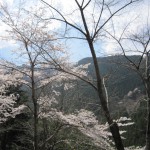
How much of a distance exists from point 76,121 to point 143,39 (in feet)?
9.77

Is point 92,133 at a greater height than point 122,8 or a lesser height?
lesser

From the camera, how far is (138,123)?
90938 mm

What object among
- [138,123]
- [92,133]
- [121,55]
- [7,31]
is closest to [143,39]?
[121,55]

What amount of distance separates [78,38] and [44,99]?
6.08 metres

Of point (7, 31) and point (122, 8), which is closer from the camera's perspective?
point (122, 8)

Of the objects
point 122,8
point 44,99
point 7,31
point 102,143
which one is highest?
point 7,31

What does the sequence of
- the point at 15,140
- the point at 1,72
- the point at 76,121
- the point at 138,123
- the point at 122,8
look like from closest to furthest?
the point at 122,8 < the point at 76,121 < the point at 1,72 < the point at 15,140 < the point at 138,123

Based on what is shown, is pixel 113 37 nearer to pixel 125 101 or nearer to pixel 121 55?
pixel 121 55

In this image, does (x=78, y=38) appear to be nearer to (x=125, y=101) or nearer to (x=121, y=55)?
(x=121, y=55)

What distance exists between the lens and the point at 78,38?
7059mm

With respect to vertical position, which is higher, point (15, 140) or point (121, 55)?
point (121, 55)

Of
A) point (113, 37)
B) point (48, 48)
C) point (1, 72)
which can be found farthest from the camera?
point (1, 72)

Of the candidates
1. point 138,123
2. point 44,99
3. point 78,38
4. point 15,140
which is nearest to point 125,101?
point 78,38

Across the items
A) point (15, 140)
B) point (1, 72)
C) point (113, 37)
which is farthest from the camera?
point (15, 140)
